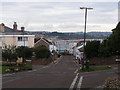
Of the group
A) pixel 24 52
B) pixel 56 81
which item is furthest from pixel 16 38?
pixel 56 81

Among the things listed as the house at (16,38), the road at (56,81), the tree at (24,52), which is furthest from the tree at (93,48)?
the road at (56,81)

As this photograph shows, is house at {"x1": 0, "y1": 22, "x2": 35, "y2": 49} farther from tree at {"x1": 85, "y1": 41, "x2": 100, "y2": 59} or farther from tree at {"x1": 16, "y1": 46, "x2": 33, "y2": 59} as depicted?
tree at {"x1": 85, "y1": 41, "x2": 100, "y2": 59}

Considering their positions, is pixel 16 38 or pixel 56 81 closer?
pixel 56 81

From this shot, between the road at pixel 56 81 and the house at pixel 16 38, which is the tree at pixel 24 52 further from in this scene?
the road at pixel 56 81

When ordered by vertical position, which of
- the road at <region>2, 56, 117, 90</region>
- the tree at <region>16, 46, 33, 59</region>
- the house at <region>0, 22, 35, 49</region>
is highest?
the house at <region>0, 22, 35, 49</region>

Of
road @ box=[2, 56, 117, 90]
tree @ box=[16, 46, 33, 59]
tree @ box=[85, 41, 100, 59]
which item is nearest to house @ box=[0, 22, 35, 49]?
tree @ box=[16, 46, 33, 59]

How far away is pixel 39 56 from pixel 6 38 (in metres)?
21.2

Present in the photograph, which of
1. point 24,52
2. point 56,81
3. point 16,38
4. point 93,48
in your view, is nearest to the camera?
point 56,81

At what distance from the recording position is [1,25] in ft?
278

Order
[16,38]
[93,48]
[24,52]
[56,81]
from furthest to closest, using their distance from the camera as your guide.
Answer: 1. [16,38]
2. [24,52]
3. [93,48]
4. [56,81]

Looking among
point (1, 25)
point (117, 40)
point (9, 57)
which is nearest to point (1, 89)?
point (117, 40)

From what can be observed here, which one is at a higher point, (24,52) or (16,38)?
(16,38)

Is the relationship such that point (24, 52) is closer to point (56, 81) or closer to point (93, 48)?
point (93, 48)

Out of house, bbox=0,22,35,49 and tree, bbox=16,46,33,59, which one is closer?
tree, bbox=16,46,33,59
